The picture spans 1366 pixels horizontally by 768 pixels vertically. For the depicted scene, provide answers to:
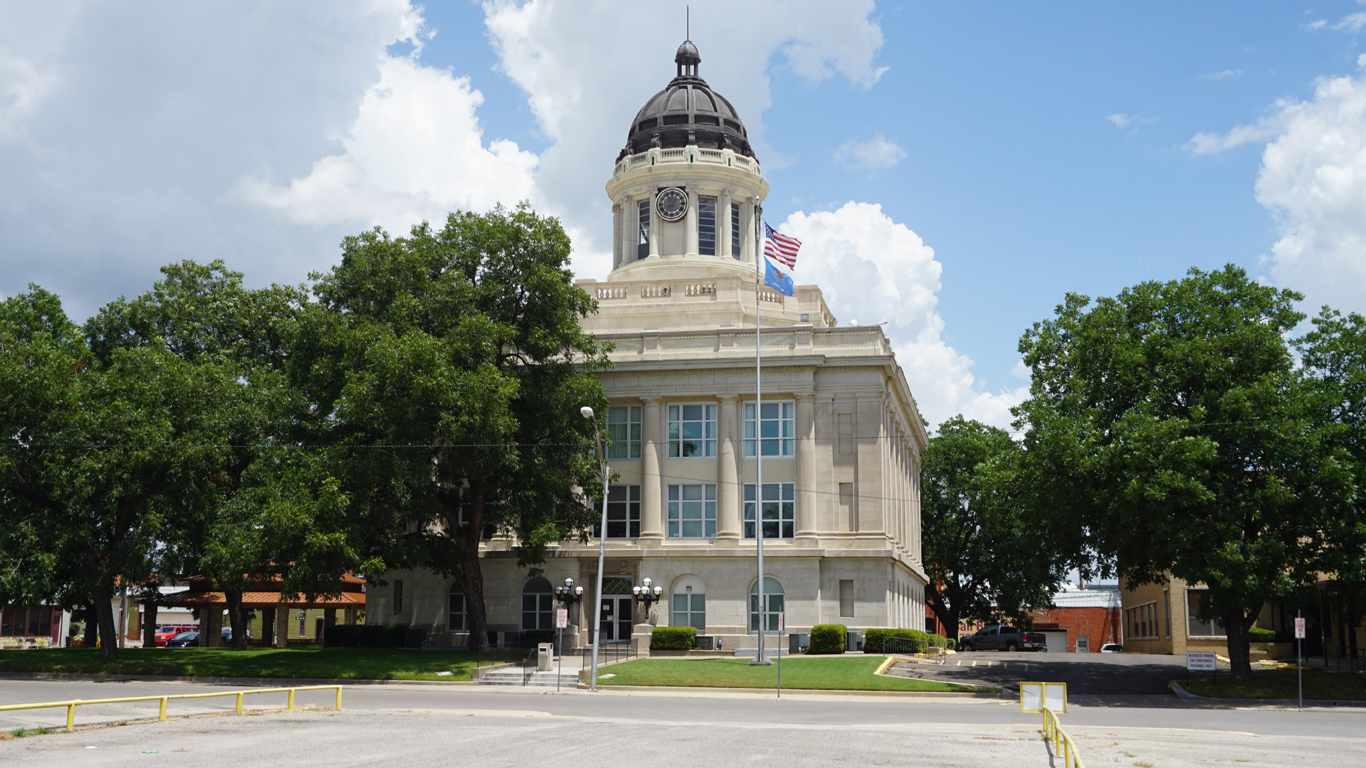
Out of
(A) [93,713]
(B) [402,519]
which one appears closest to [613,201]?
(B) [402,519]

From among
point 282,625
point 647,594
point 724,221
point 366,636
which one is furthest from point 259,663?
point 724,221

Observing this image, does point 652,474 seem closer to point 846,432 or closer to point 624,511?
point 624,511

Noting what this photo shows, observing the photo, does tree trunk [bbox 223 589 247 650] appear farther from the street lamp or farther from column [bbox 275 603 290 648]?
the street lamp

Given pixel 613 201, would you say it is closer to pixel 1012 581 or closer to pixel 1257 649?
pixel 1012 581

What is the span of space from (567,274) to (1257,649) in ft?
128

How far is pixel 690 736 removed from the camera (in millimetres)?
20562

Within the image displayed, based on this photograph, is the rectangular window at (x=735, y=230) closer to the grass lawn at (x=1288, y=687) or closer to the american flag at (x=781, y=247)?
the american flag at (x=781, y=247)

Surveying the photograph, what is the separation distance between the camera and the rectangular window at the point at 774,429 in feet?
176

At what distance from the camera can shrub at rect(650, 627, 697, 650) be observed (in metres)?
48.1

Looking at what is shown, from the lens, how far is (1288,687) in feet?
119

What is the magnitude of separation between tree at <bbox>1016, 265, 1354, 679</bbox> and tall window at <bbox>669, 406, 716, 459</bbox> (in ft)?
57.4

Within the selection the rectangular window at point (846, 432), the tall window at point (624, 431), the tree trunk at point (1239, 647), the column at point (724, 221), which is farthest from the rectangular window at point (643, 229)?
the tree trunk at point (1239, 647)

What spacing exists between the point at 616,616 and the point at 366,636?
11.8m

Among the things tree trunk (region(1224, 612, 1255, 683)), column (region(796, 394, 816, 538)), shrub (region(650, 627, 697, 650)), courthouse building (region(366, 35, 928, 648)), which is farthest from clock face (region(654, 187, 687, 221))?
tree trunk (region(1224, 612, 1255, 683))
